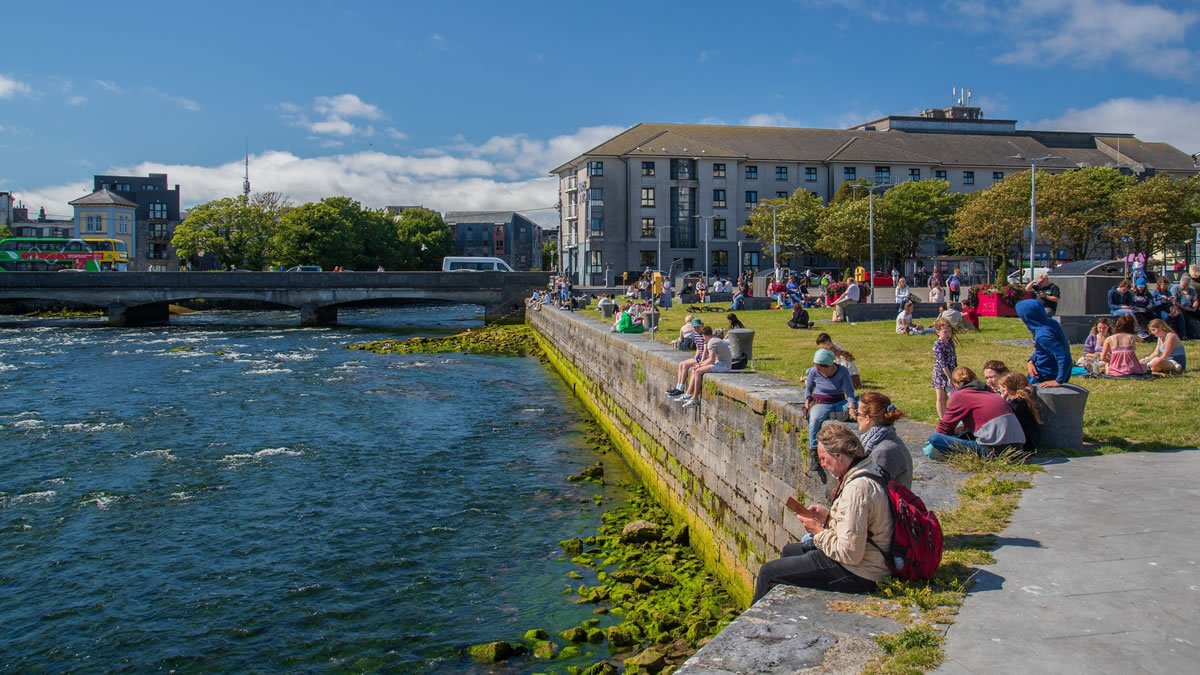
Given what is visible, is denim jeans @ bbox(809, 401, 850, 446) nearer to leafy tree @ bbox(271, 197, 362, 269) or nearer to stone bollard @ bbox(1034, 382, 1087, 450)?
stone bollard @ bbox(1034, 382, 1087, 450)

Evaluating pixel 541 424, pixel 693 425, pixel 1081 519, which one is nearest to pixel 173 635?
pixel 693 425

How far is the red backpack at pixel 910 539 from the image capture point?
6242mm

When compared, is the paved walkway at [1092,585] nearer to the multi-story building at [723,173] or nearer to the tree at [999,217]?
the tree at [999,217]

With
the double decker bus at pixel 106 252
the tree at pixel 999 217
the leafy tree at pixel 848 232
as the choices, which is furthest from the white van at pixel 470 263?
the tree at pixel 999 217

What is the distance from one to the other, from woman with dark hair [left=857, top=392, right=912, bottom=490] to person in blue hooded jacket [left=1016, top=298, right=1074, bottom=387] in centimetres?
475

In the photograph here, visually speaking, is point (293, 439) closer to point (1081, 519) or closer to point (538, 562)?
point (538, 562)

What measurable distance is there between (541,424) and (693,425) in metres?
9.47

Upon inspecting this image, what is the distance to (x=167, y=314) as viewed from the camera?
6469 centimetres

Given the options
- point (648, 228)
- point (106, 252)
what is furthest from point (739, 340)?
point (106, 252)

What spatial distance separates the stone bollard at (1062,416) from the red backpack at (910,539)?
4.30 metres

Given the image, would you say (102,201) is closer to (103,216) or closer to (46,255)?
(103,216)

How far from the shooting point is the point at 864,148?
85.1 metres

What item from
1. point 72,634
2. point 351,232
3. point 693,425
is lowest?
point 72,634

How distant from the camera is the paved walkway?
5234 mm
